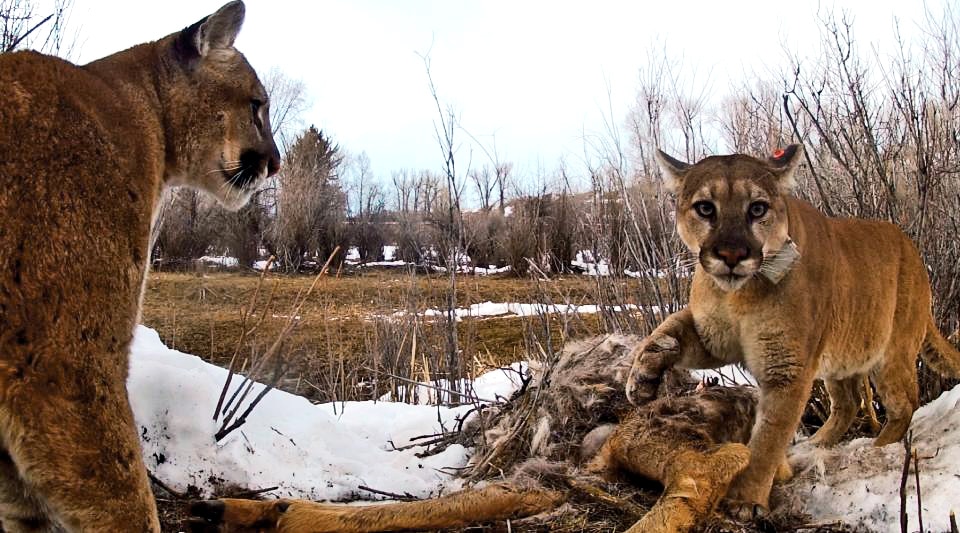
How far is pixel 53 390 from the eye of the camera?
2.02 m

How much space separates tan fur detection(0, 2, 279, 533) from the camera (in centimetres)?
200

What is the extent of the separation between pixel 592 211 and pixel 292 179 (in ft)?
57.1

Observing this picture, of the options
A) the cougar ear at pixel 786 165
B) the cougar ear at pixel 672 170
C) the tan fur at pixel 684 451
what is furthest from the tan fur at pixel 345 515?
the cougar ear at pixel 786 165

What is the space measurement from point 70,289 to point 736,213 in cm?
271

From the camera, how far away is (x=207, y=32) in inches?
119

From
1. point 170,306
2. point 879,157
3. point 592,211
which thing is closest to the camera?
point 879,157

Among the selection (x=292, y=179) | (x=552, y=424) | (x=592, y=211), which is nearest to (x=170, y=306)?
(x=592, y=211)

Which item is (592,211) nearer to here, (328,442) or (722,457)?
(328,442)

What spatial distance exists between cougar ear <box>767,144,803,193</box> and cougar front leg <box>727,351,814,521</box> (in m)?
0.86

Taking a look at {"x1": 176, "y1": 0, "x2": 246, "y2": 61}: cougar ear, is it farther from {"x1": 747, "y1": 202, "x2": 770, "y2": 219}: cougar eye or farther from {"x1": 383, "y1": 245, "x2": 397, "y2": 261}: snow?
{"x1": 383, "y1": 245, "x2": 397, "y2": 261}: snow

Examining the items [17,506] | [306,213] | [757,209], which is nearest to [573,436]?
[757,209]

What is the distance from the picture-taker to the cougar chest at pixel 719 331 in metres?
3.59

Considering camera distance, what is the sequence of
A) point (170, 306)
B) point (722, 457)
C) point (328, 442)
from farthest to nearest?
point (170, 306) < point (328, 442) < point (722, 457)

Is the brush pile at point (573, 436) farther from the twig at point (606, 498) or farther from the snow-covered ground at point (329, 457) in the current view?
the snow-covered ground at point (329, 457)
